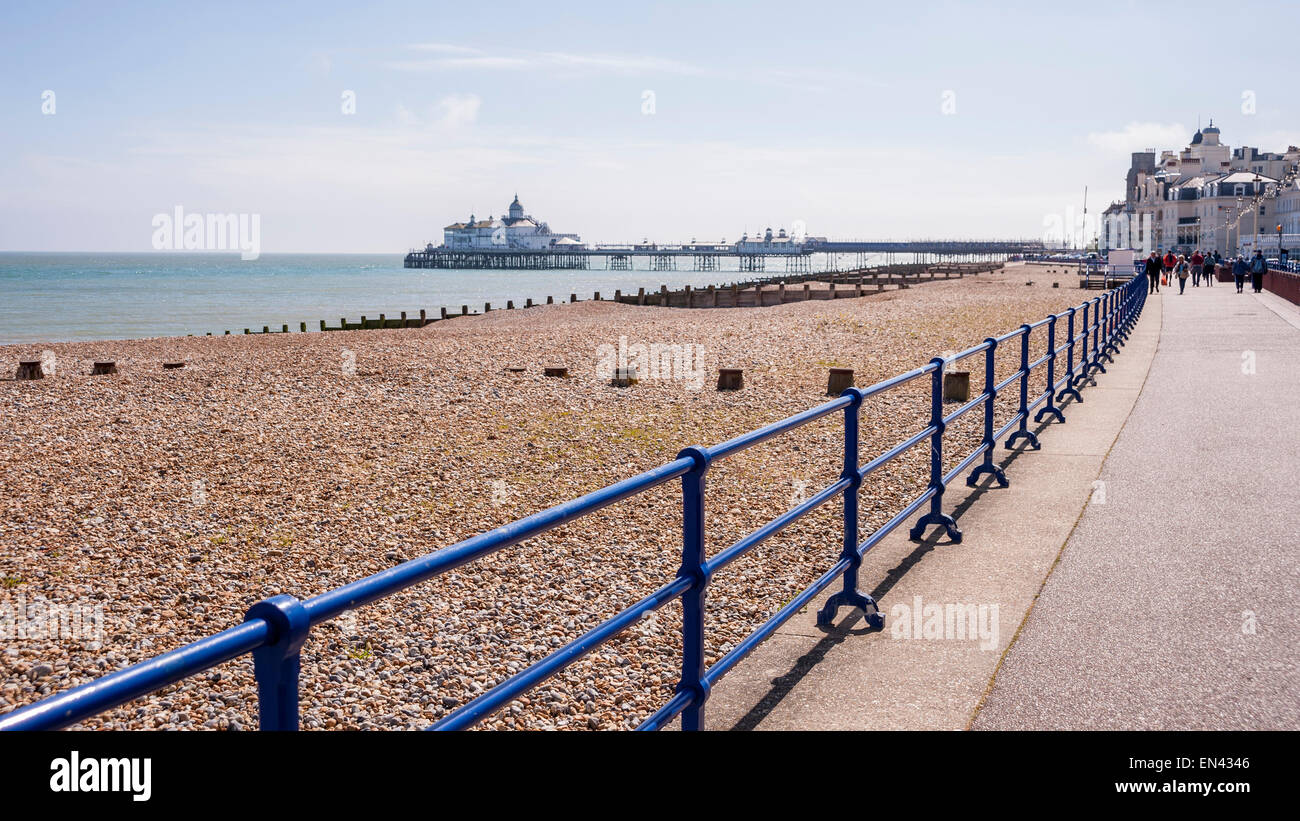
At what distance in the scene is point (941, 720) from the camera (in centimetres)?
422

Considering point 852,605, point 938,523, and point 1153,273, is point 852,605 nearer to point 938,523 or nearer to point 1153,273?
point 938,523

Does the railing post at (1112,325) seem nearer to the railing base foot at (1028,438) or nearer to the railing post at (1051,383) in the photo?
the railing post at (1051,383)

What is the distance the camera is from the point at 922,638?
522cm

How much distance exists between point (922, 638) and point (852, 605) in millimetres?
440

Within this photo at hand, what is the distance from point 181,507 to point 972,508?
22.1 ft

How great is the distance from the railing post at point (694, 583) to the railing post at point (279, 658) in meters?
1.80

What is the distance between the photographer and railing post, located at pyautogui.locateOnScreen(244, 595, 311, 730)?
2.01m

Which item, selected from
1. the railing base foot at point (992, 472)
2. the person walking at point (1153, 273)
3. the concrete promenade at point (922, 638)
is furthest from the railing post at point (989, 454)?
the person walking at point (1153, 273)

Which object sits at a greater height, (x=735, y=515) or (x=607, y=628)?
(x=607, y=628)

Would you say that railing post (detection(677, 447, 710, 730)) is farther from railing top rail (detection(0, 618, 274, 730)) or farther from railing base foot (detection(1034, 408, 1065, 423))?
railing base foot (detection(1034, 408, 1065, 423))
